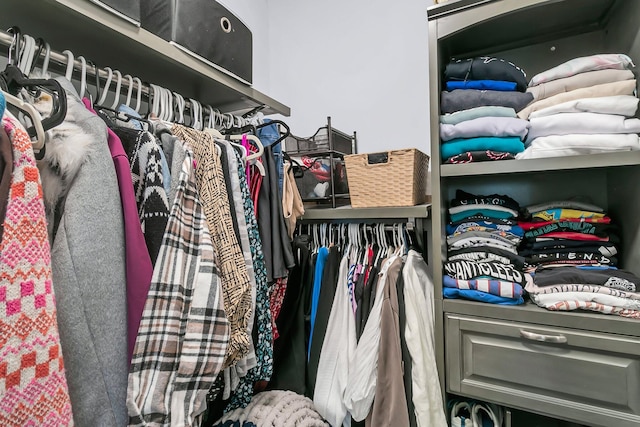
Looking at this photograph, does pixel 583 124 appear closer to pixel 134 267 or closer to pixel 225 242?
pixel 225 242

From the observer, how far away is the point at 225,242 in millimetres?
756

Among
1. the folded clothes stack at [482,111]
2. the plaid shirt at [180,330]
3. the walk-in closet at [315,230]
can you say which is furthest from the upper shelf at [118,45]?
the folded clothes stack at [482,111]

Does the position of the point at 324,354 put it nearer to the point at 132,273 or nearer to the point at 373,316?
the point at 373,316

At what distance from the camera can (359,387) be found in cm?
104

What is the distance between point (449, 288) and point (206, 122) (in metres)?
0.98

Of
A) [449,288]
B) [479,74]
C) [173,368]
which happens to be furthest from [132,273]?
[479,74]

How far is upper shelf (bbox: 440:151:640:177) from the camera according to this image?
862 mm

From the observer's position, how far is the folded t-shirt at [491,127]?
0.99 meters

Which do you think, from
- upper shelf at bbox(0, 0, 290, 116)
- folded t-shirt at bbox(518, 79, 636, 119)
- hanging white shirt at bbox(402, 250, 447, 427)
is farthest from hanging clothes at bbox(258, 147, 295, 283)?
folded t-shirt at bbox(518, 79, 636, 119)

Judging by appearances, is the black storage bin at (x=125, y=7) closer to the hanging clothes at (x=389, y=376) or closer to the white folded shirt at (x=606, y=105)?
the hanging clothes at (x=389, y=376)

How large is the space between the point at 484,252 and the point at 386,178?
Answer: 401mm

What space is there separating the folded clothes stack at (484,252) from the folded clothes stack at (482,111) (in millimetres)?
→ 201

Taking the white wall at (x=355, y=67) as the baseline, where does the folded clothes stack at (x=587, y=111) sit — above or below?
below

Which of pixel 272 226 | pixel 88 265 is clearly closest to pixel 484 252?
pixel 272 226
